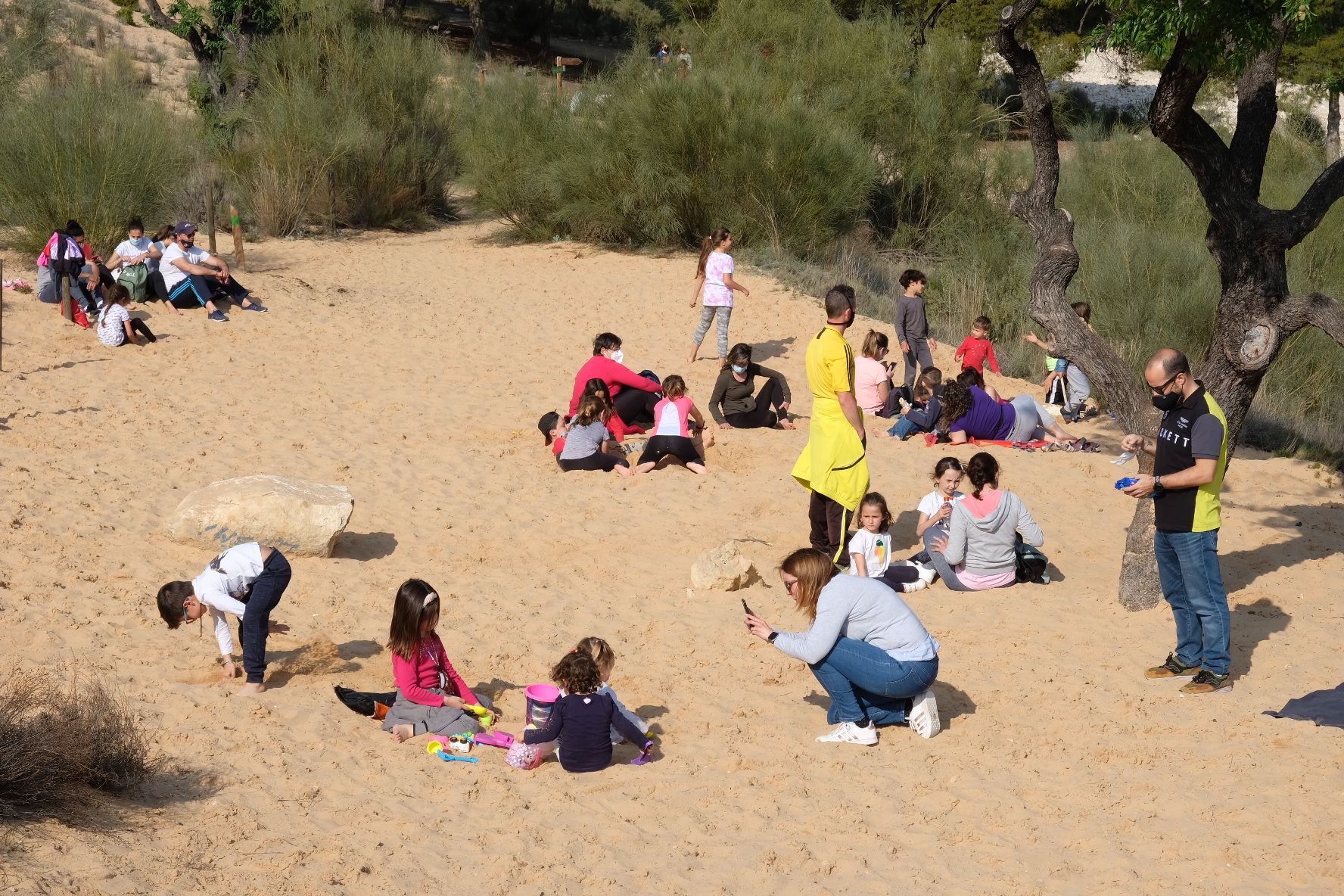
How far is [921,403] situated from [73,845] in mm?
9505

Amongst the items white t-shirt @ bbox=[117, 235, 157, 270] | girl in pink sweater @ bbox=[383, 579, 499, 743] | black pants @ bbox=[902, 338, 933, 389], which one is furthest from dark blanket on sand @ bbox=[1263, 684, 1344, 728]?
white t-shirt @ bbox=[117, 235, 157, 270]

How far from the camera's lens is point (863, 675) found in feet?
20.0

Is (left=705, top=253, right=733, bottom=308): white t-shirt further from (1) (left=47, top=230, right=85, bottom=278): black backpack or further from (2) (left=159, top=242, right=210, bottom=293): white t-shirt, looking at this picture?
(1) (left=47, top=230, right=85, bottom=278): black backpack

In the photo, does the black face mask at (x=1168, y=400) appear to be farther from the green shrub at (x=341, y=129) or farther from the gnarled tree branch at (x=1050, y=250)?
the green shrub at (x=341, y=129)

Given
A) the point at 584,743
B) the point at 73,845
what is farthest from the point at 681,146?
the point at 73,845

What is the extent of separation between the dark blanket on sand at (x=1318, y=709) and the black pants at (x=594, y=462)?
5958 mm

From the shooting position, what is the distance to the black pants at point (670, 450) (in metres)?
10.9

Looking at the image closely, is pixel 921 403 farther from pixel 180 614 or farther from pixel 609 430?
pixel 180 614

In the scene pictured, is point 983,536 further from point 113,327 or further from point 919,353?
point 113,327

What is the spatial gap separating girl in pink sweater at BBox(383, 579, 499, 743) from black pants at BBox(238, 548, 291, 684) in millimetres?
707

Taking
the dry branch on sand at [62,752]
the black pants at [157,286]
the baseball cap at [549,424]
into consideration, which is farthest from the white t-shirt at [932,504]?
the black pants at [157,286]

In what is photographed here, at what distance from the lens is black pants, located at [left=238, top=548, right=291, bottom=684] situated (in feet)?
21.2

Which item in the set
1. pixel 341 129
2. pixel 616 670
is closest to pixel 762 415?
pixel 616 670

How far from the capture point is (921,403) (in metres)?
12.6
